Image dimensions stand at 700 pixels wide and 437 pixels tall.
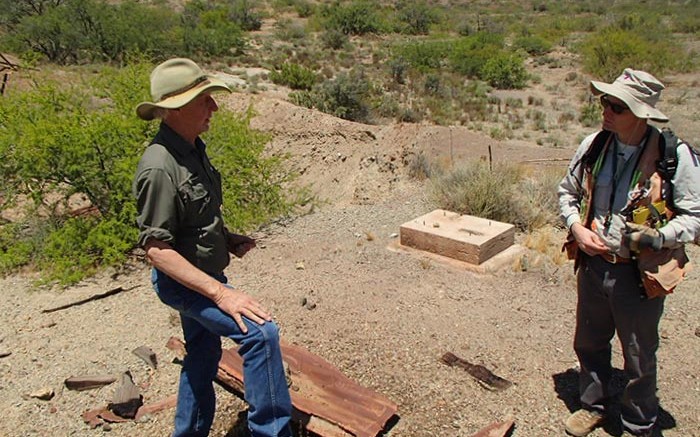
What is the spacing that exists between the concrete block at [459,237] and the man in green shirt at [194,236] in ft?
12.1

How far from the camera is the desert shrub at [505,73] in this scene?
73.0 feet

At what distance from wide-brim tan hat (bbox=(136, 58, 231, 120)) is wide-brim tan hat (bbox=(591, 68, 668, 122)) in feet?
6.25

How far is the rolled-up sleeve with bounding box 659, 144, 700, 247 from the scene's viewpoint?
281 centimetres

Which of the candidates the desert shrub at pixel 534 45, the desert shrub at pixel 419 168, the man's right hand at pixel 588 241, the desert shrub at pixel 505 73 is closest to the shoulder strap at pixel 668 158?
the man's right hand at pixel 588 241

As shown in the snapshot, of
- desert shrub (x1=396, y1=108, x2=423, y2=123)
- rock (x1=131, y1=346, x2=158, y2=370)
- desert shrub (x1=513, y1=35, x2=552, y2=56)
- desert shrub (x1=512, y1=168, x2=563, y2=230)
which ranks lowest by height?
desert shrub (x1=513, y1=35, x2=552, y2=56)

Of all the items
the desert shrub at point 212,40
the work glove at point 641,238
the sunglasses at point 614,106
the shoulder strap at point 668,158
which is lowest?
the desert shrub at point 212,40

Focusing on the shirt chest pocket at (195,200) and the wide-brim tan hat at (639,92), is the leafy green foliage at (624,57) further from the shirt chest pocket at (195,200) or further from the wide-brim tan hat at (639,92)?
the shirt chest pocket at (195,200)

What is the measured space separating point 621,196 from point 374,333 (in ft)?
7.39

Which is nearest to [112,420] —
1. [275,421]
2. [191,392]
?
[191,392]

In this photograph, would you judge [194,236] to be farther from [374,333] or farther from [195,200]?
[374,333]

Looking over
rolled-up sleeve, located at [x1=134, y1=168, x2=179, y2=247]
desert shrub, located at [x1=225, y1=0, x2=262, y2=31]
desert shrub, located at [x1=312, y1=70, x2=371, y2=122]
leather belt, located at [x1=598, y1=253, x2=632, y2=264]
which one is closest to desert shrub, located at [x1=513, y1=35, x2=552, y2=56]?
desert shrub, located at [x1=225, y1=0, x2=262, y2=31]

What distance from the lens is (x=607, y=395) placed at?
352 cm

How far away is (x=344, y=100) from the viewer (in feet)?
51.8

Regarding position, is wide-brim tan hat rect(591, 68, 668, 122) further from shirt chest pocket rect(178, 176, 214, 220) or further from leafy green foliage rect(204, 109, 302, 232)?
leafy green foliage rect(204, 109, 302, 232)
